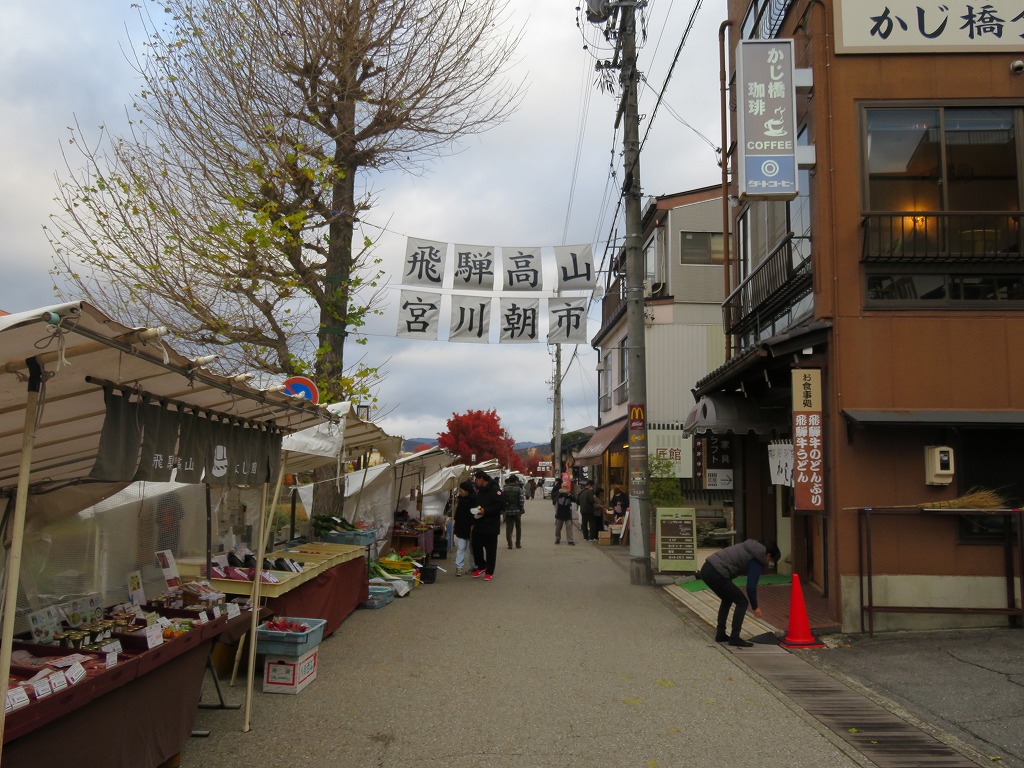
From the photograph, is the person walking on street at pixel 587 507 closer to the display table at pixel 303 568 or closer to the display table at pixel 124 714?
the display table at pixel 303 568

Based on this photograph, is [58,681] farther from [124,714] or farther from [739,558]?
[739,558]

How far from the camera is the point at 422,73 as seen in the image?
13305 millimetres

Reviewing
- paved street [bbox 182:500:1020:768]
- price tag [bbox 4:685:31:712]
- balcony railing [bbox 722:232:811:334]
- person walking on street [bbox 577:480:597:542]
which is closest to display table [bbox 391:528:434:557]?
paved street [bbox 182:500:1020:768]

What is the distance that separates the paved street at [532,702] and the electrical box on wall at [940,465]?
2.83 m

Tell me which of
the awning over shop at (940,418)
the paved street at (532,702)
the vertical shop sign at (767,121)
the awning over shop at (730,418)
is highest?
the vertical shop sign at (767,121)

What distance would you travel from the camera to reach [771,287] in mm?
13656

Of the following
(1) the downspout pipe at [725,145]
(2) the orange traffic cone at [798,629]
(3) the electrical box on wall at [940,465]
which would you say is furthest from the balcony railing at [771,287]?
(2) the orange traffic cone at [798,629]

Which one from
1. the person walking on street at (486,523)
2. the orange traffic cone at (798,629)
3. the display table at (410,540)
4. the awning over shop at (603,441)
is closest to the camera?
the orange traffic cone at (798,629)

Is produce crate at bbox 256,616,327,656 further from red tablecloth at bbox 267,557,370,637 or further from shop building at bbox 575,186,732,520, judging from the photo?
shop building at bbox 575,186,732,520

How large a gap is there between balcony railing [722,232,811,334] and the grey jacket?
4.05 m

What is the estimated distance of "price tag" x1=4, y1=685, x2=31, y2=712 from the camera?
384cm

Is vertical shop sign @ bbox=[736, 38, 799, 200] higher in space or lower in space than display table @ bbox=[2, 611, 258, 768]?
higher

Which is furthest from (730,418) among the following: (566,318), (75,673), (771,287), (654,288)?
(654,288)

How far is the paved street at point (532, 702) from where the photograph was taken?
18.9ft
